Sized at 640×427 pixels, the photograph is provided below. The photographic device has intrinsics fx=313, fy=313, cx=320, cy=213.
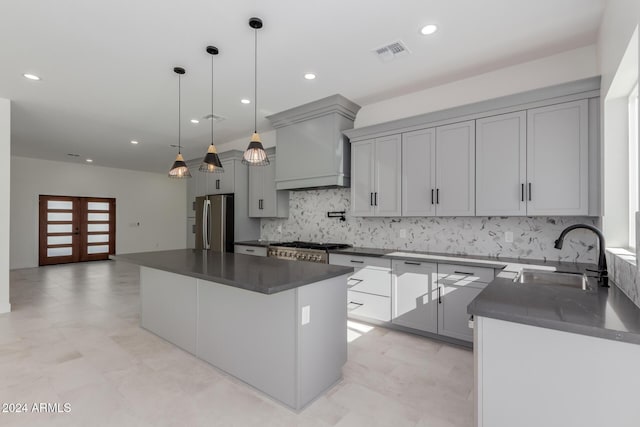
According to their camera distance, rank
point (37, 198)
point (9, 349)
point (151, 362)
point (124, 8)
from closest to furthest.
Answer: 1. point (124, 8)
2. point (151, 362)
3. point (9, 349)
4. point (37, 198)

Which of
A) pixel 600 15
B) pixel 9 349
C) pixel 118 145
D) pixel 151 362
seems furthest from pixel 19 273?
pixel 600 15

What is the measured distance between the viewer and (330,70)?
10.6 ft

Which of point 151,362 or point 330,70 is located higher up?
point 330,70

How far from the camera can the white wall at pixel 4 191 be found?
4043 mm

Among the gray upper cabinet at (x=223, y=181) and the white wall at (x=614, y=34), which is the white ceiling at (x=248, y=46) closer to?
the white wall at (x=614, y=34)

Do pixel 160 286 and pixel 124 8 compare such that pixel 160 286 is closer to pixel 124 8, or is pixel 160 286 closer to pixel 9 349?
pixel 9 349

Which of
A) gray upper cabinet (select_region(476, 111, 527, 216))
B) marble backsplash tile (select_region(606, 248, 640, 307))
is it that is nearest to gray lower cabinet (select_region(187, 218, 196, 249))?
gray upper cabinet (select_region(476, 111, 527, 216))

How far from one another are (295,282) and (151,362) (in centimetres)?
177

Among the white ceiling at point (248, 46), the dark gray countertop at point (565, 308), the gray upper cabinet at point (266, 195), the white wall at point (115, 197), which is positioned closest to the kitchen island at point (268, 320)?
the dark gray countertop at point (565, 308)

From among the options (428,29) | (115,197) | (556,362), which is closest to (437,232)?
(428,29)

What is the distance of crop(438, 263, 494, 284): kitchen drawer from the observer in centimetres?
292

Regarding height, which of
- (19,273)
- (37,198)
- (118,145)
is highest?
(118,145)

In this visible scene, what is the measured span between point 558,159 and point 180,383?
3674 millimetres

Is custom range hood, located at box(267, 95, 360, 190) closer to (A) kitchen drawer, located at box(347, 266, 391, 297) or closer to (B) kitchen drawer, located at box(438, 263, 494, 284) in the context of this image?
(A) kitchen drawer, located at box(347, 266, 391, 297)
